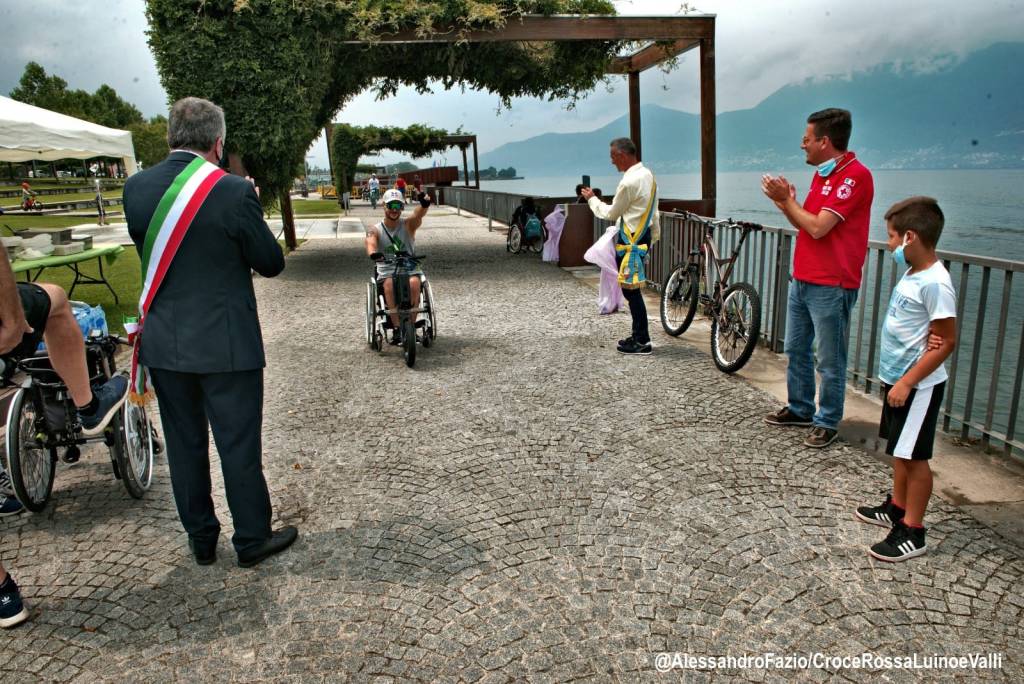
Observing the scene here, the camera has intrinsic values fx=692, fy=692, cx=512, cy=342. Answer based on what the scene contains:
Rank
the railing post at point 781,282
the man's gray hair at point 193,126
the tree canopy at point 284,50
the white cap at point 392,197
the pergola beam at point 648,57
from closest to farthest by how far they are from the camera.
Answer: the man's gray hair at point 193,126
the railing post at point 781,282
the white cap at point 392,197
the tree canopy at point 284,50
the pergola beam at point 648,57

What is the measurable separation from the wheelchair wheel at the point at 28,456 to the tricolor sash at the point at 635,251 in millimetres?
4690

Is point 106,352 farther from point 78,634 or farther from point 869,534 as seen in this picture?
point 869,534

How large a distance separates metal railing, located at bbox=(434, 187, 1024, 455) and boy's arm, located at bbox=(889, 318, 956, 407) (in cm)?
82

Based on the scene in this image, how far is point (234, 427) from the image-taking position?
300 centimetres

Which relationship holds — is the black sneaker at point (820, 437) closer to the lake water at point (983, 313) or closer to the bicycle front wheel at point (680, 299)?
the lake water at point (983, 313)

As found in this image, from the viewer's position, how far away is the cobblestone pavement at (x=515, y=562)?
253 centimetres

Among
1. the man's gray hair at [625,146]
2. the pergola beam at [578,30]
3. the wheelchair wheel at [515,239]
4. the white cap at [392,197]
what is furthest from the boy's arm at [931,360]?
the wheelchair wheel at [515,239]

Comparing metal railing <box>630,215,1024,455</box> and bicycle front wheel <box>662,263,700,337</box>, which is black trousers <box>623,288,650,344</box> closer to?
bicycle front wheel <box>662,263,700,337</box>

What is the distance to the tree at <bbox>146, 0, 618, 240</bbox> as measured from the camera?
11.0m

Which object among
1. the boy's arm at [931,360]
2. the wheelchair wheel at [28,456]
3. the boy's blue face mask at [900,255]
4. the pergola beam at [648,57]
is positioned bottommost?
the wheelchair wheel at [28,456]

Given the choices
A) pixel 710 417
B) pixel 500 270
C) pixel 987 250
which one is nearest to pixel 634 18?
pixel 500 270

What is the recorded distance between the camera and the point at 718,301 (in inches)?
253

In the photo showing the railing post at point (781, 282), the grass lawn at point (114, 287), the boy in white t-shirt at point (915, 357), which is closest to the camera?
the boy in white t-shirt at point (915, 357)

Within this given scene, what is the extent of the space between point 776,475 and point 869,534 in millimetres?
723
